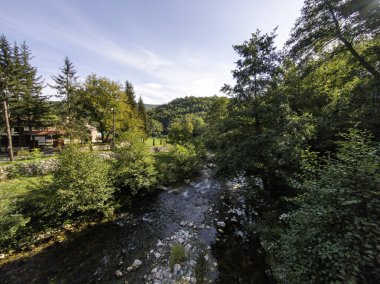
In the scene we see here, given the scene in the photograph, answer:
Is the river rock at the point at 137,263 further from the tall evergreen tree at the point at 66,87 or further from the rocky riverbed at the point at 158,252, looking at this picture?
the tall evergreen tree at the point at 66,87

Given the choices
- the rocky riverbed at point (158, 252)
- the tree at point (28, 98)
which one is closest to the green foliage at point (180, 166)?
the rocky riverbed at point (158, 252)

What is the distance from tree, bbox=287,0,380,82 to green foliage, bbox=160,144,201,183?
12.1m

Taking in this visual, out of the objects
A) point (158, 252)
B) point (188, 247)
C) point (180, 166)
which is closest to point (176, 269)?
point (188, 247)

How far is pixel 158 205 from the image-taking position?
35.7 feet

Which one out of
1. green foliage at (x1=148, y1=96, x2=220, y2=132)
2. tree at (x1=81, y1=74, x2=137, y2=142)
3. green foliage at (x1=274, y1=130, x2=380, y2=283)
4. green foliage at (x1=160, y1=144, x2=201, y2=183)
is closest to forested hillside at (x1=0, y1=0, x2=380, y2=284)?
green foliage at (x1=274, y1=130, x2=380, y2=283)

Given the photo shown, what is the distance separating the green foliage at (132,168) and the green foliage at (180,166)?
2936mm

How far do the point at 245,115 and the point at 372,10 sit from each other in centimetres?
588

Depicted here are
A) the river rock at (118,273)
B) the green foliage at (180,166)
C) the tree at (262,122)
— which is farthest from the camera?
the green foliage at (180,166)

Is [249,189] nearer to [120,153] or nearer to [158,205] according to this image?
[158,205]

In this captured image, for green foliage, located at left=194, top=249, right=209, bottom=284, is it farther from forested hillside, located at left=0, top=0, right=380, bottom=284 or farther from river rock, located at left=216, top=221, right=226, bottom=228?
river rock, located at left=216, top=221, right=226, bottom=228

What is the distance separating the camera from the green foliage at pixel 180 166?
1516 centimetres

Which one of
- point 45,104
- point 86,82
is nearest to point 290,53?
Answer: point 86,82

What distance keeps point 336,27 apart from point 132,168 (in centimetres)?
1310

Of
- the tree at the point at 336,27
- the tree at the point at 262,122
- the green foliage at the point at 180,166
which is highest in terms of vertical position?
the tree at the point at 336,27
